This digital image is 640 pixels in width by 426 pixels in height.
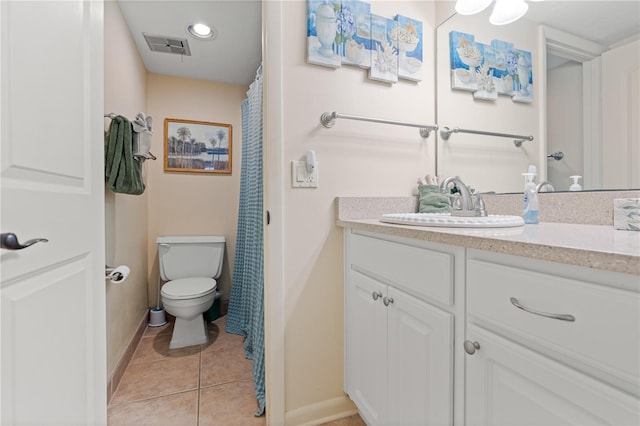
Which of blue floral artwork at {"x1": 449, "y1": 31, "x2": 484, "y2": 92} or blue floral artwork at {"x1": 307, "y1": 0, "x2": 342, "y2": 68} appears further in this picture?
blue floral artwork at {"x1": 449, "y1": 31, "x2": 484, "y2": 92}

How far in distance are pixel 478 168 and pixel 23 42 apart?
63.8 inches

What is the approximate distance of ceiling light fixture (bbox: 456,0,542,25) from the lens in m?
1.19

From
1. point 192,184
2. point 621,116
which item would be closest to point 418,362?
point 621,116

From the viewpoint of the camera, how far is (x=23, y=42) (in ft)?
2.07

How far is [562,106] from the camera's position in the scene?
1.03m

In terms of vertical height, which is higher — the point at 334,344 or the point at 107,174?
the point at 107,174

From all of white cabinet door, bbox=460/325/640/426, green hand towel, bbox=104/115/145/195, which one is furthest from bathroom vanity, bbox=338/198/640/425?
green hand towel, bbox=104/115/145/195

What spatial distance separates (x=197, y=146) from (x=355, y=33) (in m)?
1.83

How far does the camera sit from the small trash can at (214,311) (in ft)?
8.21

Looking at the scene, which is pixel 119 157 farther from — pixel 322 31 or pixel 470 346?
pixel 470 346

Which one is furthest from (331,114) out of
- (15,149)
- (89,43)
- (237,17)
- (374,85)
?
(237,17)

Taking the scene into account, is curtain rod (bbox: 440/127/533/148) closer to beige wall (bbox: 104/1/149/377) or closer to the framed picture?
beige wall (bbox: 104/1/149/377)

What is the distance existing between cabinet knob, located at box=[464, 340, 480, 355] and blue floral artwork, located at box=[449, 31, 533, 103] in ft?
3.30

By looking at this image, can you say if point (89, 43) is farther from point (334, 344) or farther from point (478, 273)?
point (334, 344)
